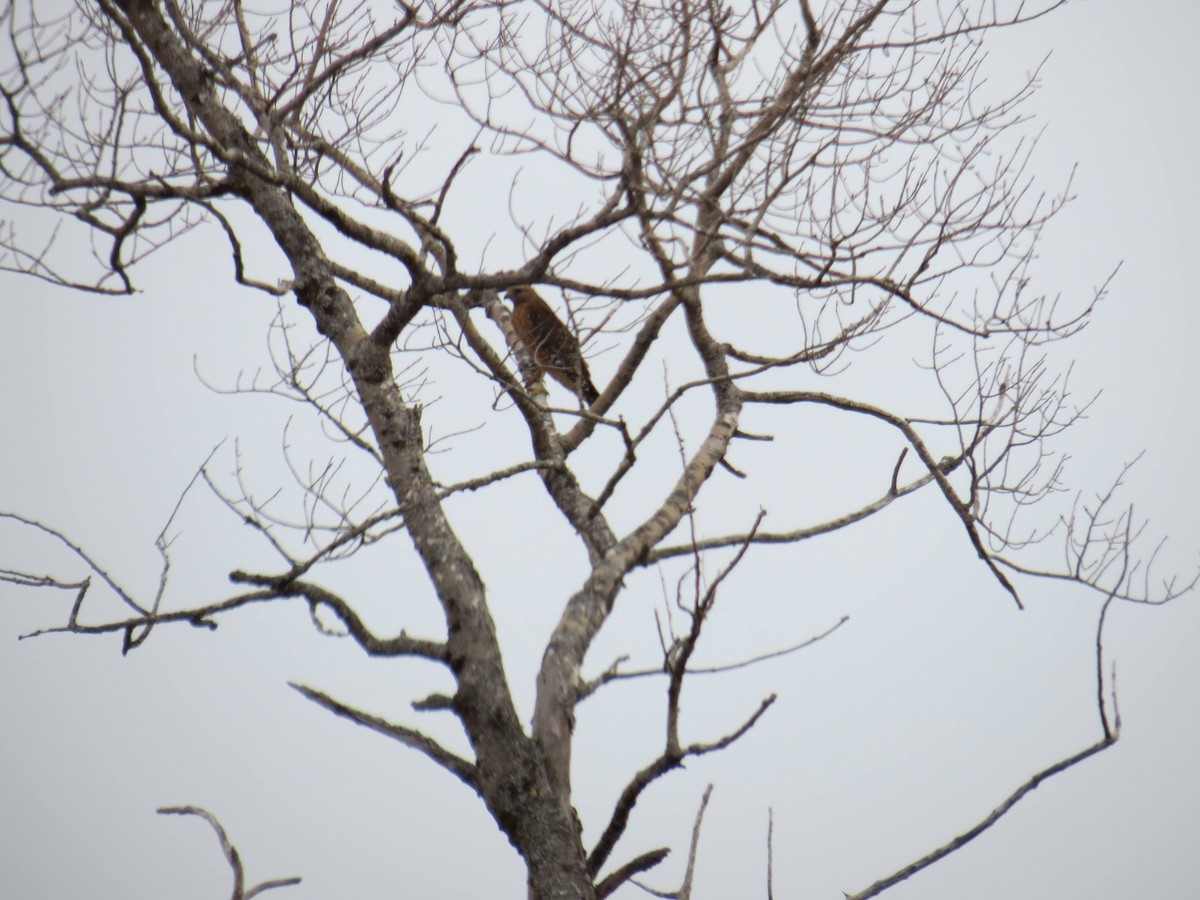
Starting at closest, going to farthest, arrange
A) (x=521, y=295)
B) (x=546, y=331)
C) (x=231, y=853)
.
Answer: (x=231, y=853) < (x=546, y=331) < (x=521, y=295)

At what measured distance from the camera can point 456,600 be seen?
2.38 meters

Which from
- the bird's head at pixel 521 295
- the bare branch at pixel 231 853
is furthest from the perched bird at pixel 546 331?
the bare branch at pixel 231 853

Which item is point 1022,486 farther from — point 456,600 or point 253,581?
point 253,581

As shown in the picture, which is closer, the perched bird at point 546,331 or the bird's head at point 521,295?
the perched bird at point 546,331

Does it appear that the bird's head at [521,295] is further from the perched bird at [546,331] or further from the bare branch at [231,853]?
the bare branch at [231,853]

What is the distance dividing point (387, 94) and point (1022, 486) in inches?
86.3

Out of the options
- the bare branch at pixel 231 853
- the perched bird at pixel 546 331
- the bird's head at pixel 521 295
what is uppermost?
the bird's head at pixel 521 295

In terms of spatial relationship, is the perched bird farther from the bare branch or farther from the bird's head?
the bare branch

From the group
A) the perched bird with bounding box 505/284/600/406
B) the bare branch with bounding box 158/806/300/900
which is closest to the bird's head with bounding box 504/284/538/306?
the perched bird with bounding box 505/284/600/406

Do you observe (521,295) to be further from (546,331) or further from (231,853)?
(231,853)

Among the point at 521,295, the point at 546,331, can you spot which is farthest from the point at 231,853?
the point at 521,295

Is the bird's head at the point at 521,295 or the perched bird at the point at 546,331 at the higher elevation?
the bird's head at the point at 521,295

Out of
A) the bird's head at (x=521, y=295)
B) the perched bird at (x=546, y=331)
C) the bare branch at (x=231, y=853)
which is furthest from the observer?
the bird's head at (x=521, y=295)

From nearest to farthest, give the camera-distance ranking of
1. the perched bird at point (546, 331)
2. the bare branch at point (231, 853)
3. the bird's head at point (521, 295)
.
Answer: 1. the bare branch at point (231, 853)
2. the perched bird at point (546, 331)
3. the bird's head at point (521, 295)
